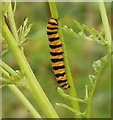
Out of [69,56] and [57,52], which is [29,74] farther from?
[69,56]

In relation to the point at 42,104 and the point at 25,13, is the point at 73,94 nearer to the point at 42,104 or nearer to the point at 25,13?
the point at 42,104

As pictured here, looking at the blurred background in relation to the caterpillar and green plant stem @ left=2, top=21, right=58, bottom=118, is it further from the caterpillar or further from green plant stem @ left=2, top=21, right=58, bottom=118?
green plant stem @ left=2, top=21, right=58, bottom=118

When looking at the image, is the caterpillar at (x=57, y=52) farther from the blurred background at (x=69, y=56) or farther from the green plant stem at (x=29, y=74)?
the blurred background at (x=69, y=56)

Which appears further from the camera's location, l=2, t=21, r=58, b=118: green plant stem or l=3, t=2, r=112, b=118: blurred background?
l=3, t=2, r=112, b=118: blurred background

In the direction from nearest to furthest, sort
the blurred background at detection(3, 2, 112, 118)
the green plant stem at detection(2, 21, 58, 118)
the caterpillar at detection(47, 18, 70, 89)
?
the green plant stem at detection(2, 21, 58, 118) < the caterpillar at detection(47, 18, 70, 89) < the blurred background at detection(3, 2, 112, 118)

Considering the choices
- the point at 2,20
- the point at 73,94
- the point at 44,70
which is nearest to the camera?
the point at 2,20

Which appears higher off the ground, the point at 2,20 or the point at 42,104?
the point at 2,20

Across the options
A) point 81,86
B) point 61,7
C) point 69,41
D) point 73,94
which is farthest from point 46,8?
point 73,94

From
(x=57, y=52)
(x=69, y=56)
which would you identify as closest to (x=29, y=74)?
(x=57, y=52)

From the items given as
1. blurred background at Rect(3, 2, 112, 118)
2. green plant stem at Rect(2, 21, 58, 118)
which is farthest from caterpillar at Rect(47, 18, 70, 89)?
blurred background at Rect(3, 2, 112, 118)
